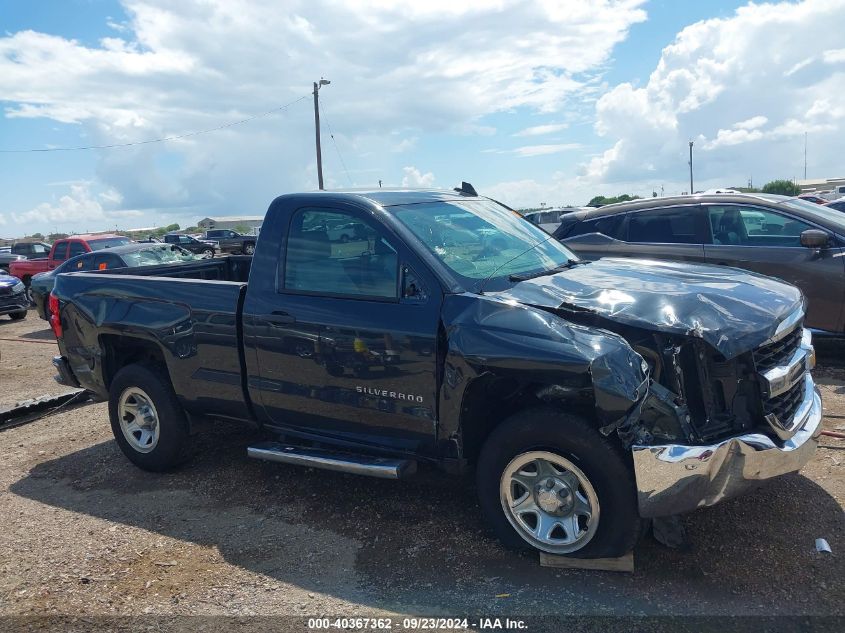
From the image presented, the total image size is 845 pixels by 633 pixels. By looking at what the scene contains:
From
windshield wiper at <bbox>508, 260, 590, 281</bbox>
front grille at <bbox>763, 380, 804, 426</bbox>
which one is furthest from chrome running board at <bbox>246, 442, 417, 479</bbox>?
front grille at <bbox>763, 380, 804, 426</bbox>

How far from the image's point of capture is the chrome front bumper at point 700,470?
3.15 m

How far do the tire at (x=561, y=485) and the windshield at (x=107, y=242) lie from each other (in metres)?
15.0

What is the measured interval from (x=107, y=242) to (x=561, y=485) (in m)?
15.7

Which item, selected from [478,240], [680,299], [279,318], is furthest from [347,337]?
[680,299]

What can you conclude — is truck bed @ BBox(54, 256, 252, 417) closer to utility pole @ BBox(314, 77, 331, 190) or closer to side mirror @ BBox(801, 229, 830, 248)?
side mirror @ BBox(801, 229, 830, 248)

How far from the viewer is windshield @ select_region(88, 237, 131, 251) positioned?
16.4 metres

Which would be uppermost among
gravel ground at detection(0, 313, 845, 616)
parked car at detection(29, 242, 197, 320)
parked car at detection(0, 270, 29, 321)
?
parked car at detection(29, 242, 197, 320)

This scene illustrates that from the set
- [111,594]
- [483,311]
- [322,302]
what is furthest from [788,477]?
[111,594]

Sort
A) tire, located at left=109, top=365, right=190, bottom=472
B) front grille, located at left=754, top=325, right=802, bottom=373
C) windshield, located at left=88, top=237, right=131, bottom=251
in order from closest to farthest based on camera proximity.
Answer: front grille, located at left=754, top=325, right=802, bottom=373 < tire, located at left=109, top=365, right=190, bottom=472 < windshield, located at left=88, top=237, right=131, bottom=251

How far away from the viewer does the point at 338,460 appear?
410 cm

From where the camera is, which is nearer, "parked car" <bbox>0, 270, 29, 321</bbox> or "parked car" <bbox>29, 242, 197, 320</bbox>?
"parked car" <bbox>29, 242, 197, 320</bbox>

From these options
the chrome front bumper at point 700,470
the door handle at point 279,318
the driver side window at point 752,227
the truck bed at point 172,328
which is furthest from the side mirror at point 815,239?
the truck bed at point 172,328

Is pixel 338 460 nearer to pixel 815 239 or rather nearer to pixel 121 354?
pixel 121 354

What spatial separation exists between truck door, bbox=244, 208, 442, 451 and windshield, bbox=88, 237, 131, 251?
13609mm
